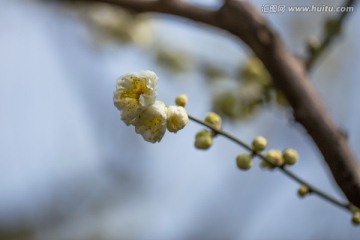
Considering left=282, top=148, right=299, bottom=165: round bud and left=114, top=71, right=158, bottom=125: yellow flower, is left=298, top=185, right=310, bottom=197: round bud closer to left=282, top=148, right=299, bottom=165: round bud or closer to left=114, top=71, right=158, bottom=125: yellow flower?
left=282, top=148, right=299, bottom=165: round bud

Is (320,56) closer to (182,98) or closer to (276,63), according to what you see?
(276,63)

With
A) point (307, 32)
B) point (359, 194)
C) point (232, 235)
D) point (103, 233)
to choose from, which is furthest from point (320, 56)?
point (103, 233)

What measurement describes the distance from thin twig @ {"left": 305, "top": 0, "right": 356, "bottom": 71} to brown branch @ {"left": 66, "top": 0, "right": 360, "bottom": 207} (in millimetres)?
108

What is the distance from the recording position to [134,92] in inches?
41.3

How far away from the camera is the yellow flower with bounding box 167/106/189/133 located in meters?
0.97

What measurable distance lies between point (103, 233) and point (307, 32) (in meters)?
1.64

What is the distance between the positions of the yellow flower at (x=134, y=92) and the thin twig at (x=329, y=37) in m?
0.50

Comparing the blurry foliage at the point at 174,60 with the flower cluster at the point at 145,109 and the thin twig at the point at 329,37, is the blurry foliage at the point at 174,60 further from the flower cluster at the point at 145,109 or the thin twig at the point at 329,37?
the flower cluster at the point at 145,109

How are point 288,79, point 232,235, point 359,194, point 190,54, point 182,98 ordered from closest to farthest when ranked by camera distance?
point 359,194 < point 182,98 < point 288,79 < point 190,54 < point 232,235

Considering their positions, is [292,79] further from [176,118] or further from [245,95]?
[245,95]

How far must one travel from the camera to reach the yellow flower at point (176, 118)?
0.97 m

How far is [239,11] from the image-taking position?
134cm

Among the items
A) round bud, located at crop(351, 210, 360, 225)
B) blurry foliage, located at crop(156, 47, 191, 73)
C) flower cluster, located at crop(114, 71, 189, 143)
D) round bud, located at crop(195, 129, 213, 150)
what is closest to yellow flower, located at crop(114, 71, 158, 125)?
flower cluster, located at crop(114, 71, 189, 143)

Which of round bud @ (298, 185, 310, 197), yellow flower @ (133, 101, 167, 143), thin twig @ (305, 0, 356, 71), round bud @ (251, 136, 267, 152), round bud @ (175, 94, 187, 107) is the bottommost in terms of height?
round bud @ (298, 185, 310, 197)
